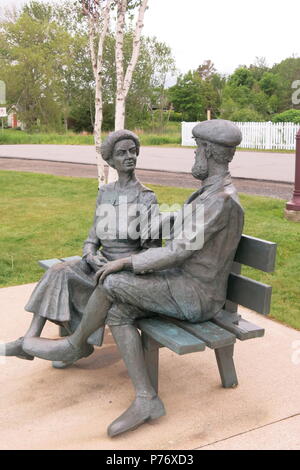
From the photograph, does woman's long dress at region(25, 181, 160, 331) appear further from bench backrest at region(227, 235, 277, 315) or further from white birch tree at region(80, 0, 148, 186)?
white birch tree at region(80, 0, 148, 186)

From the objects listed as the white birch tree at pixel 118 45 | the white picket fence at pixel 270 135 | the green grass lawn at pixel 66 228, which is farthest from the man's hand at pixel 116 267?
the white picket fence at pixel 270 135

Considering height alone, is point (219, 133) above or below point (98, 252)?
above

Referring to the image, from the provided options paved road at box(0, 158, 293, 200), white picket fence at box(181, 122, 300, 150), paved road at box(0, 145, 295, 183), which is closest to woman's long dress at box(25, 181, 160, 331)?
paved road at box(0, 158, 293, 200)

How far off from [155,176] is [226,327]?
10.2 meters

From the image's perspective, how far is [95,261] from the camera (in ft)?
10.9

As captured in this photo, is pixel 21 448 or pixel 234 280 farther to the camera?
pixel 234 280

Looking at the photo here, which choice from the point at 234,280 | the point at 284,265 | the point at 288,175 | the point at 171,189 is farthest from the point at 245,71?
the point at 234,280

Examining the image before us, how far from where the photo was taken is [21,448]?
2705 millimetres

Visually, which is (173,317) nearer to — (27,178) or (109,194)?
(109,194)

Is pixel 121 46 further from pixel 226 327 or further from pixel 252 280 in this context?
pixel 226 327

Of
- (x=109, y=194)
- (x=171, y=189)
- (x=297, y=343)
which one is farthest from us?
(x=171, y=189)

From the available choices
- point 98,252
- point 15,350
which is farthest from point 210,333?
point 15,350
